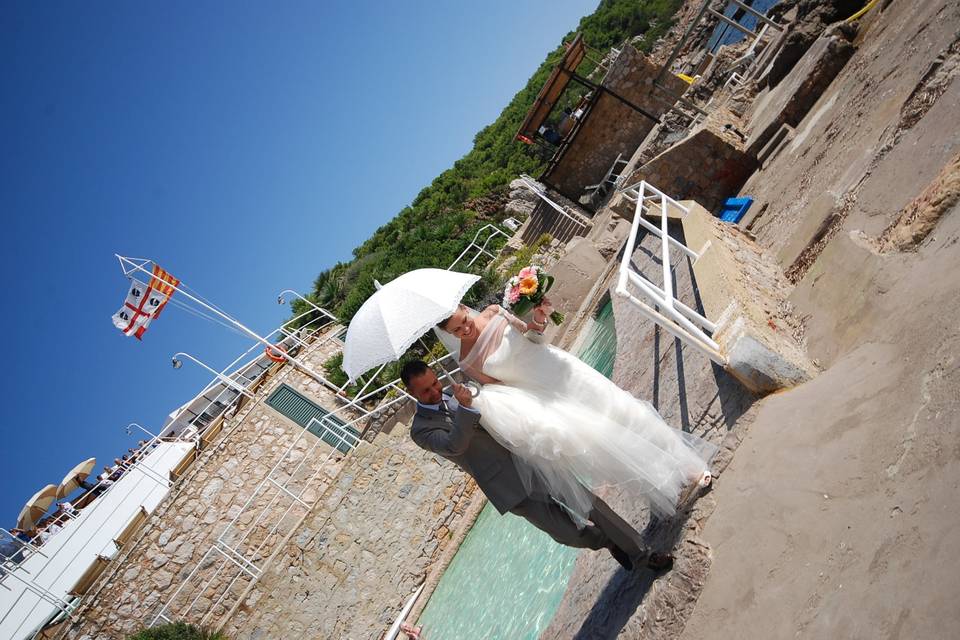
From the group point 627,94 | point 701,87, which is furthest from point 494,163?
point 701,87

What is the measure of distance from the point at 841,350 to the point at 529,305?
187 cm

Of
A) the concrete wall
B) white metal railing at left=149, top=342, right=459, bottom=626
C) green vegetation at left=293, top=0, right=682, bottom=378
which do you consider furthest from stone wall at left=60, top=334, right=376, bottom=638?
the concrete wall

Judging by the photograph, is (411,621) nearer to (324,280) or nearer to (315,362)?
(315,362)

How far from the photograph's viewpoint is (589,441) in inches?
142

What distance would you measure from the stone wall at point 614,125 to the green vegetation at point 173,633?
12.7 m

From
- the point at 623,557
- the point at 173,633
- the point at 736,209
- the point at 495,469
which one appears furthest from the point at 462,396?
the point at 173,633

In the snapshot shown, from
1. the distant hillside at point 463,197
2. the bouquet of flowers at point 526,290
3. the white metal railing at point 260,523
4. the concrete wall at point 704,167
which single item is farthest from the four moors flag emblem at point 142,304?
the bouquet of flowers at point 526,290

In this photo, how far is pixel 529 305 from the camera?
13.4 ft

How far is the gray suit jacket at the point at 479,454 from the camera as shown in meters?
3.63

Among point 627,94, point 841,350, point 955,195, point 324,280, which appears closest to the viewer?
point 955,195

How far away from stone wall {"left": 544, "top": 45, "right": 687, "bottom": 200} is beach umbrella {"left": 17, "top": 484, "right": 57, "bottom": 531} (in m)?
14.7

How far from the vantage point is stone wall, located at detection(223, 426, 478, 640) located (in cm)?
834

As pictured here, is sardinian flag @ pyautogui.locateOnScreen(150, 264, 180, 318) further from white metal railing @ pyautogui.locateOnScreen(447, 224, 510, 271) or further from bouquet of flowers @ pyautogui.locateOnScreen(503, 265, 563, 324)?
bouquet of flowers @ pyautogui.locateOnScreen(503, 265, 563, 324)

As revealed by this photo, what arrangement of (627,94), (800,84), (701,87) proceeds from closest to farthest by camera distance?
(800,84) → (701,87) → (627,94)
